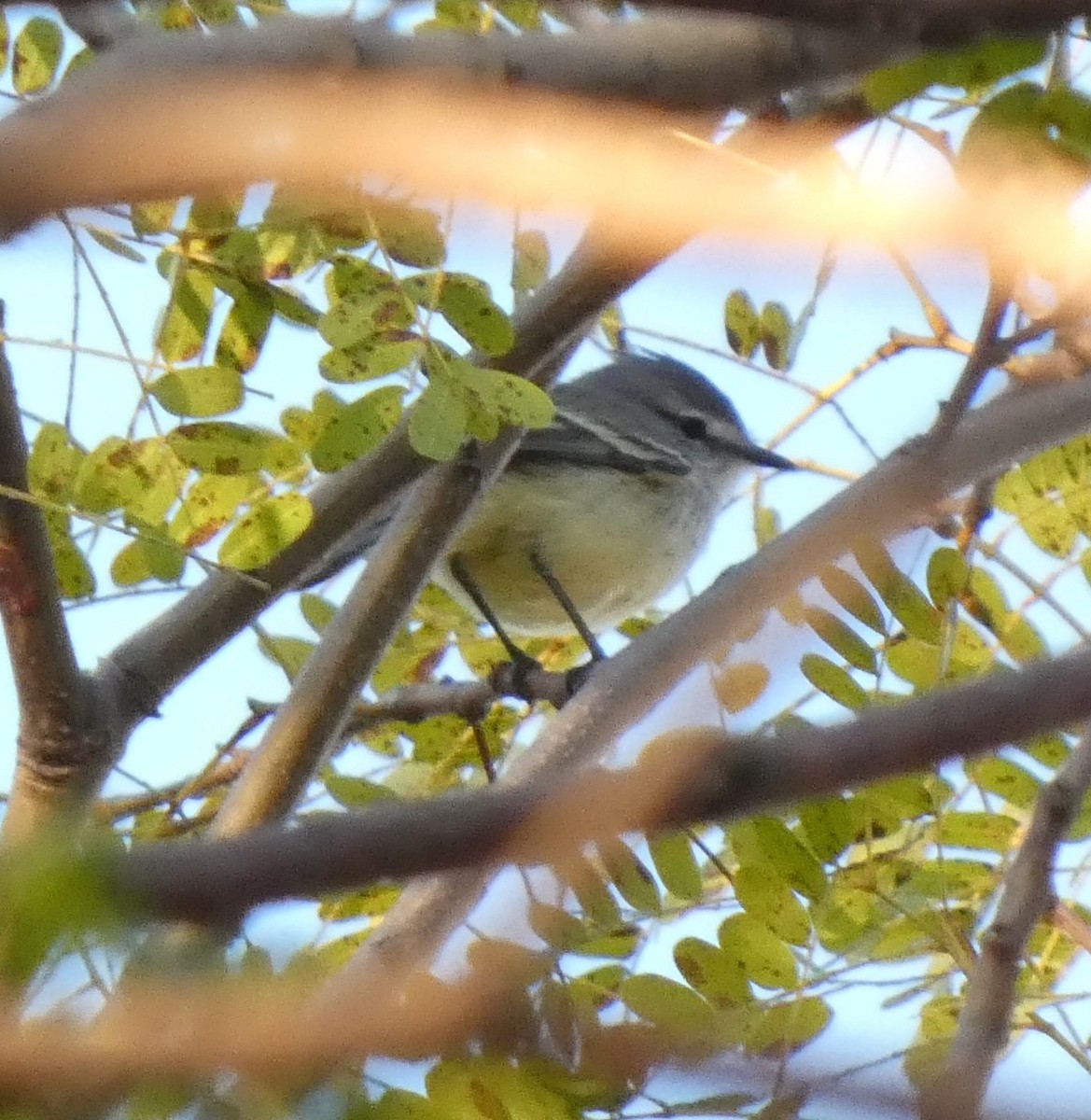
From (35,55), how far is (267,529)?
1182mm

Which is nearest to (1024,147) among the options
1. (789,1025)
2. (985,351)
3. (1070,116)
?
(1070,116)

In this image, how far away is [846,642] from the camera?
3.22m

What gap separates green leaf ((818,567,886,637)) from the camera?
3.20m

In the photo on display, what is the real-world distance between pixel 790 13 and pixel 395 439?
2.84 metres

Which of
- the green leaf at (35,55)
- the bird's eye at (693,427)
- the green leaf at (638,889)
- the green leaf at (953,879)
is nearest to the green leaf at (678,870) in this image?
the green leaf at (638,889)

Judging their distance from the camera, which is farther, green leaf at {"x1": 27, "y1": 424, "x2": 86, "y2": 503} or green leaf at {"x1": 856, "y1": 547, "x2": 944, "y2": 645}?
green leaf at {"x1": 27, "y1": 424, "x2": 86, "y2": 503}

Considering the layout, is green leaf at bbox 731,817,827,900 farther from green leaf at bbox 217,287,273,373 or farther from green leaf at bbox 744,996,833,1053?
green leaf at bbox 217,287,273,373

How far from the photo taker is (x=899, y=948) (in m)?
2.96

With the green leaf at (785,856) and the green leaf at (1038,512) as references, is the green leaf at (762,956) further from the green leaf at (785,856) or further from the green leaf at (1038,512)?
the green leaf at (1038,512)

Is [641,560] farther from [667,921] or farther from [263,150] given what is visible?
[263,150]

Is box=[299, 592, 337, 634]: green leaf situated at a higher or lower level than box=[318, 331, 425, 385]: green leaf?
higher

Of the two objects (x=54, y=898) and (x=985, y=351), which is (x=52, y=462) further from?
(x=54, y=898)

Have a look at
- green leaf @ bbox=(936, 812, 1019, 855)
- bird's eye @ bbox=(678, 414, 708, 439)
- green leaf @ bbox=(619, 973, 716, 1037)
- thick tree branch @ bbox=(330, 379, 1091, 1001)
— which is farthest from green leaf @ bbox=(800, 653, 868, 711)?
bird's eye @ bbox=(678, 414, 708, 439)

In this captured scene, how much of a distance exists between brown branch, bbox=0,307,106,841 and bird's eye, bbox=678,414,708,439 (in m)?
3.81
